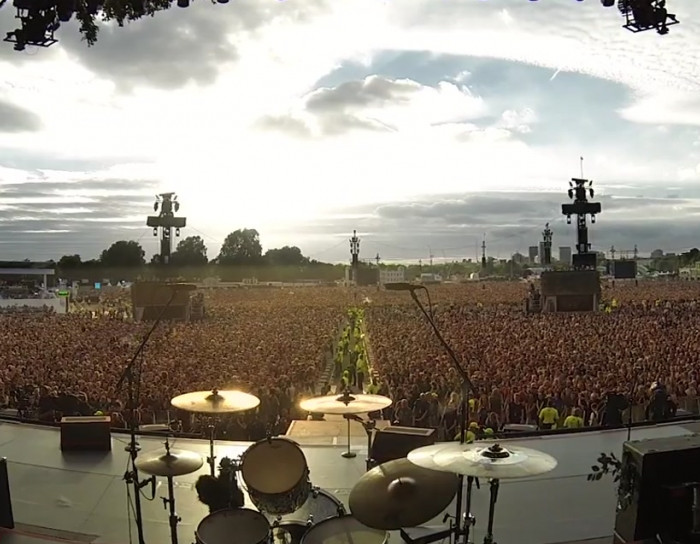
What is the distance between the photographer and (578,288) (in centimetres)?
3578

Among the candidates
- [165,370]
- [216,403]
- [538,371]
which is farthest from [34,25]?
[538,371]

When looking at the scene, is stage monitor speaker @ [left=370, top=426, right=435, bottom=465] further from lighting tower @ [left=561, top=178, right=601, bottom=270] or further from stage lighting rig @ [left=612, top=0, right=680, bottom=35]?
lighting tower @ [left=561, top=178, right=601, bottom=270]

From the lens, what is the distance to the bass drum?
517 centimetres

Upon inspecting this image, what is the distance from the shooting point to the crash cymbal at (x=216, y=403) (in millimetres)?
5719

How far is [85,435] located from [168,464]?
393cm

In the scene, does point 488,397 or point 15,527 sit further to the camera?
point 488,397

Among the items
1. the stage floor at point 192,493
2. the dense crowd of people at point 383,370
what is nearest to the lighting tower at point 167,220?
the dense crowd of people at point 383,370

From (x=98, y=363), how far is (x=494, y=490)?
12.3m

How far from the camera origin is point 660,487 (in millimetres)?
5047

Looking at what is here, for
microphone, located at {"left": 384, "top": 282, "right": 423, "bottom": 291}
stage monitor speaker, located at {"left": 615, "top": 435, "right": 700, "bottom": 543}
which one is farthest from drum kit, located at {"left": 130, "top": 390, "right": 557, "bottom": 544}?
microphone, located at {"left": 384, "top": 282, "right": 423, "bottom": 291}

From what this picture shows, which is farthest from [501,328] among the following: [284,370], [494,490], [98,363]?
[494,490]

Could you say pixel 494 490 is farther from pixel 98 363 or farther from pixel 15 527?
pixel 98 363

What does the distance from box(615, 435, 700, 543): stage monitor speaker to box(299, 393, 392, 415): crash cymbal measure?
7.09ft

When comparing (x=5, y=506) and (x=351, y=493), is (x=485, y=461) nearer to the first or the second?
(x=351, y=493)
